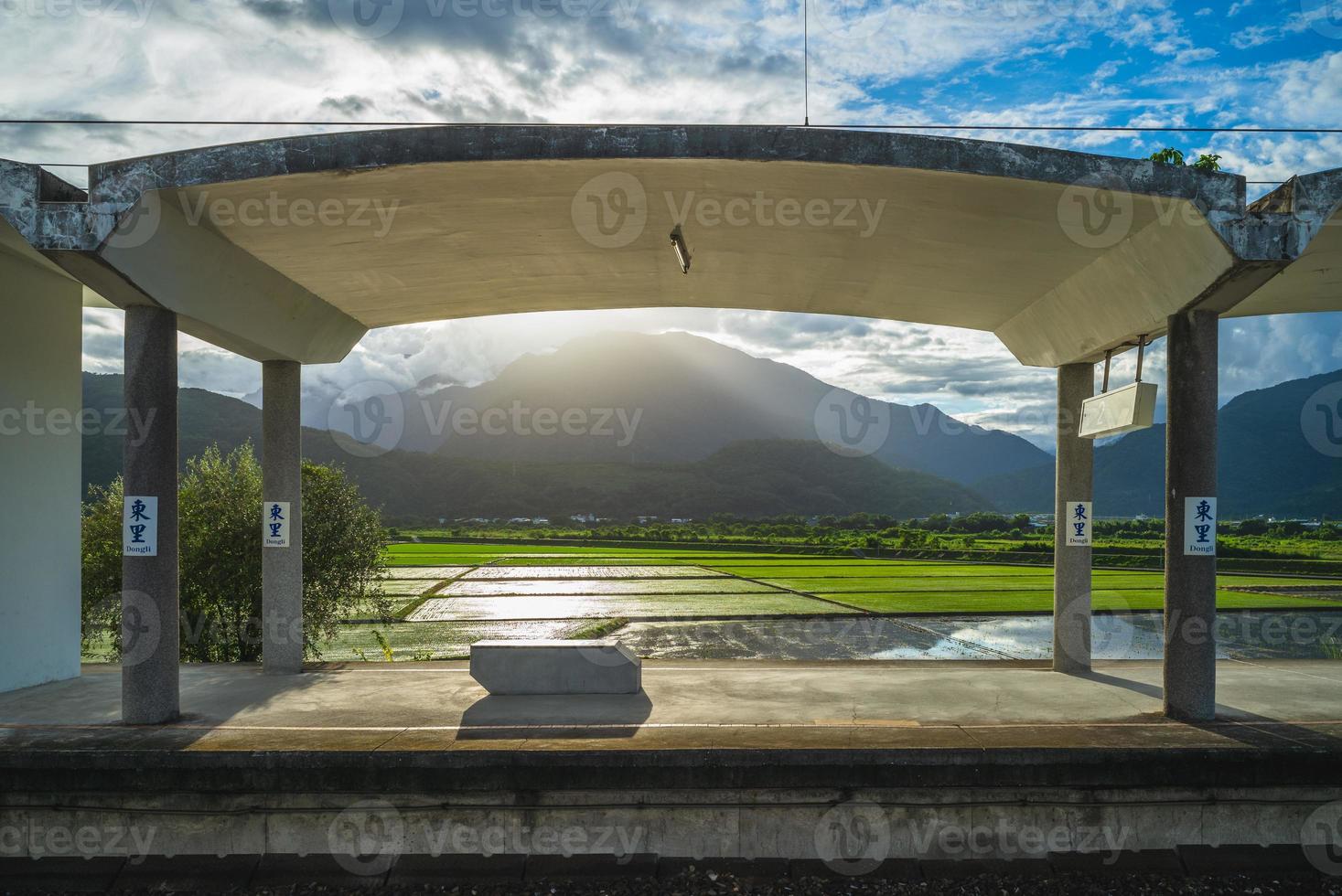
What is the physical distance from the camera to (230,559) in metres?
14.6

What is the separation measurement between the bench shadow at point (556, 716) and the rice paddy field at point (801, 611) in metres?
6.58

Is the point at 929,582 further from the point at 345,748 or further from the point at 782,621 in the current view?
the point at 345,748

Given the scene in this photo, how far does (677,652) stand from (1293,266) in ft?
49.2

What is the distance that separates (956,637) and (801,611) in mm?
8375

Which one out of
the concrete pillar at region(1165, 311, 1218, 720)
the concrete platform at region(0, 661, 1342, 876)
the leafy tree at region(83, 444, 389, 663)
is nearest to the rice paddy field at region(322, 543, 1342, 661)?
the leafy tree at region(83, 444, 389, 663)

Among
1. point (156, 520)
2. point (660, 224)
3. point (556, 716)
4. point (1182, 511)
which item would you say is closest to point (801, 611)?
point (1182, 511)

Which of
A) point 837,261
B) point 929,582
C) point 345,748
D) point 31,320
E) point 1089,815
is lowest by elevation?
point 929,582

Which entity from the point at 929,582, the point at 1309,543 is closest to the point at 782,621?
the point at 929,582

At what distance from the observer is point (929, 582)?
145ft

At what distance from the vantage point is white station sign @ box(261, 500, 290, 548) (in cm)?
1121

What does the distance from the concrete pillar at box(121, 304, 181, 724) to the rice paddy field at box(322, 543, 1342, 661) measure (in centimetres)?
694

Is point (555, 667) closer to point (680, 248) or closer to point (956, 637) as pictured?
point (680, 248)

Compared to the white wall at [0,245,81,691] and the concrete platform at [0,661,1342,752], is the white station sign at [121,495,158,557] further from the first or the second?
the white wall at [0,245,81,691]

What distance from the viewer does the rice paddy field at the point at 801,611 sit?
2181 cm
